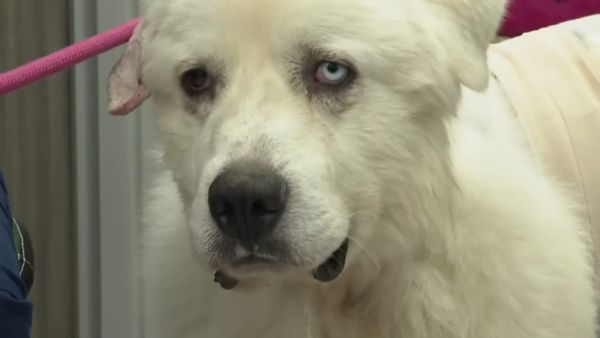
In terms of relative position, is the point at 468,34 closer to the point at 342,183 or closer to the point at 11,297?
the point at 342,183

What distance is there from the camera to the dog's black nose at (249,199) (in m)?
0.86

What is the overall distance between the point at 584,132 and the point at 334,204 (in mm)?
582

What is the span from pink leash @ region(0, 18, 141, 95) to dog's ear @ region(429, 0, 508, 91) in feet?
1.13

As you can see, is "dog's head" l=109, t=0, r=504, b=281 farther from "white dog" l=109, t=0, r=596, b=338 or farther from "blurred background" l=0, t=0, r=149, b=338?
"blurred background" l=0, t=0, r=149, b=338

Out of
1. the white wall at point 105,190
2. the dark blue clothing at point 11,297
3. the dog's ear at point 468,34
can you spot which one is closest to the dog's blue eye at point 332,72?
the dog's ear at point 468,34

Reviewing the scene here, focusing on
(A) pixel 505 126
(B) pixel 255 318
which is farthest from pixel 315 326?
(A) pixel 505 126

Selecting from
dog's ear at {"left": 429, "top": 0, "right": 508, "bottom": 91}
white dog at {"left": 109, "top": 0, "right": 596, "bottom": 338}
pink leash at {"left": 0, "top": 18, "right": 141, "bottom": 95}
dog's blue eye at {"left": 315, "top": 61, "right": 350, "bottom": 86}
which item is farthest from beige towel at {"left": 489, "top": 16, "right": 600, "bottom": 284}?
pink leash at {"left": 0, "top": 18, "right": 141, "bottom": 95}

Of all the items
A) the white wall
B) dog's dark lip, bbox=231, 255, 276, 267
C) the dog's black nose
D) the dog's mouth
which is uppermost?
the dog's black nose

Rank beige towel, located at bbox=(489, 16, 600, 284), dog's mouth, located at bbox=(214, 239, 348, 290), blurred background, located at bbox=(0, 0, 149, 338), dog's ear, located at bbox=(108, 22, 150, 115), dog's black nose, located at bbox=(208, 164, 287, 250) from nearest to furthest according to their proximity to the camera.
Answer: dog's black nose, located at bbox=(208, 164, 287, 250)
dog's mouth, located at bbox=(214, 239, 348, 290)
dog's ear, located at bbox=(108, 22, 150, 115)
beige towel, located at bbox=(489, 16, 600, 284)
blurred background, located at bbox=(0, 0, 149, 338)

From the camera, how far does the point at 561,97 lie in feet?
4.59

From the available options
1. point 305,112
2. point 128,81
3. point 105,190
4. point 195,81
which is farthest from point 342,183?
point 105,190

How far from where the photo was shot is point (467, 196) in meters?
1.07

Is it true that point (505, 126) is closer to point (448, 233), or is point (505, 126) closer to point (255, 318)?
point (448, 233)

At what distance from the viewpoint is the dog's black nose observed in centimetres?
86
